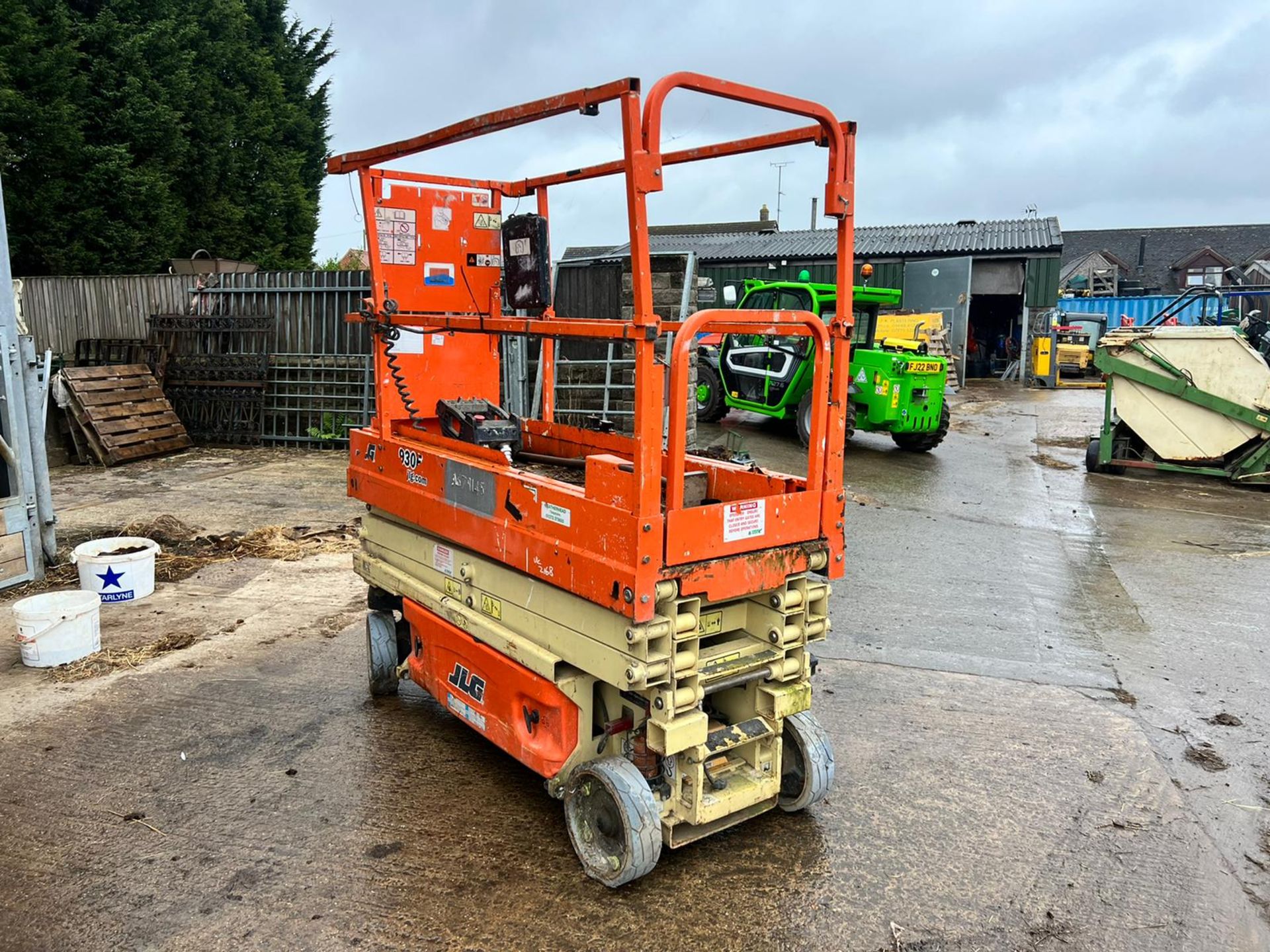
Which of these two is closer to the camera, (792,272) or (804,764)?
(804,764)

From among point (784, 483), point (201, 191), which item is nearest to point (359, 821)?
point (784, 483)

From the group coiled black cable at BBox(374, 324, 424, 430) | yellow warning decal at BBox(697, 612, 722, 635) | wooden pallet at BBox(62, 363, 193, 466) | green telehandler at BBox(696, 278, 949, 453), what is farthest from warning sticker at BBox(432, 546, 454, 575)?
wooden pallet at BBox(62, 363, 193, 466)

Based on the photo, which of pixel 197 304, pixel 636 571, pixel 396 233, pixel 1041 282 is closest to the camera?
pixel 636 571

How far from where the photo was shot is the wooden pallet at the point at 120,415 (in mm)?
10633

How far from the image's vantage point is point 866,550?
23.6 ft

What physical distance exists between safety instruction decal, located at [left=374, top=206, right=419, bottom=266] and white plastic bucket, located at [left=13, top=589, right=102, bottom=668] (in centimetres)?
247

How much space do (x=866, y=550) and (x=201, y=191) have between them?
1905cm

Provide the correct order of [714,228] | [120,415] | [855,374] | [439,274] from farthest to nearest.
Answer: [714,228], [855,374], [120,415], [439,274]

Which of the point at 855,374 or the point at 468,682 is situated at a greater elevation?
the point at 855,374

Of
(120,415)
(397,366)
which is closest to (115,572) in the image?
(397,366)

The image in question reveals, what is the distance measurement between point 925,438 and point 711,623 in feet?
30.7

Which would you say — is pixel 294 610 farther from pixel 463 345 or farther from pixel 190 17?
pixel 190 17

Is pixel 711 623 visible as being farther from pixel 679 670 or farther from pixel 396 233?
pixel 396 233

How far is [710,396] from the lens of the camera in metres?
13.0
